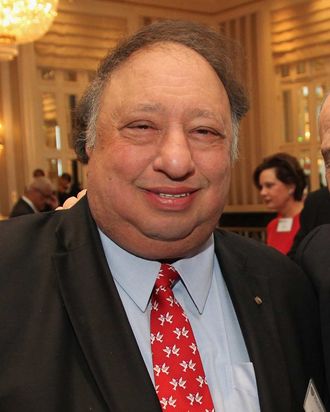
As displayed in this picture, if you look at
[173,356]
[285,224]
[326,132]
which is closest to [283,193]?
[285,224]

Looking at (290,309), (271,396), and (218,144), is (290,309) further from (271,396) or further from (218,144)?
(218,144)

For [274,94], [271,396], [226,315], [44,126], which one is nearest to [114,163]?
[226,315]

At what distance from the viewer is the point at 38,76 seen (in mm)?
7883

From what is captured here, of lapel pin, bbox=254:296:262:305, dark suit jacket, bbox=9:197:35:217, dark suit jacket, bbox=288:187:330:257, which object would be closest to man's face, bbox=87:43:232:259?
lapel pin, bbox=254:296:262:305

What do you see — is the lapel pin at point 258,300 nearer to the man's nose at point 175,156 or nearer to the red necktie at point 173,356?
the red necktie at point 173,356

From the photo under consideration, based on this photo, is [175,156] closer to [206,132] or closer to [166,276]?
[206,132]

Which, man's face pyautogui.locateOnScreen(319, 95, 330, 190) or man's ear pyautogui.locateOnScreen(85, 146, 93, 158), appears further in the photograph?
man's face pyautogui.locateOnScreen(319, 95, 330, 190)

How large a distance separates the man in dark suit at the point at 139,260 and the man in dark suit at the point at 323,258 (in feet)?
0.59

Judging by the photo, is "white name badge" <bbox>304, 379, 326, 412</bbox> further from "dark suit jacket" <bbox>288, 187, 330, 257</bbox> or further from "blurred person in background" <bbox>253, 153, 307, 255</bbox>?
"blurred person in background" <bbox>253, 153, 307, 255</bbox>

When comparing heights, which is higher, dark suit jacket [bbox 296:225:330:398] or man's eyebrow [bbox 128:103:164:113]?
man's eyebrow [bbox 128:103:164:113]

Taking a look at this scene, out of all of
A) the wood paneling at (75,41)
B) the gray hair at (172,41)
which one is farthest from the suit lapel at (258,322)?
the wood paneling at (75,41)

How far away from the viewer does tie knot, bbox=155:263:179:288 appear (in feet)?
4.06

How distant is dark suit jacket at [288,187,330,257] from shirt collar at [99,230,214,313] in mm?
1955

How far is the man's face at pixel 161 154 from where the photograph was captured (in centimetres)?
115
